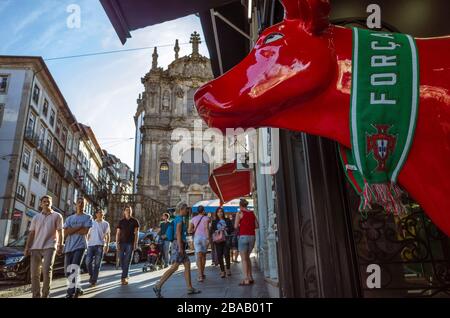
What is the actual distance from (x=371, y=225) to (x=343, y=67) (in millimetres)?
1583

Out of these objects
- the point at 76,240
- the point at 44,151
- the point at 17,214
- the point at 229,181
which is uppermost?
the point at 44,151

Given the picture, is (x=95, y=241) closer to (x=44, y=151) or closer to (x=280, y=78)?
(x=280, y=78)

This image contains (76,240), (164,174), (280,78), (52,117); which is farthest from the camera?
(164,174)

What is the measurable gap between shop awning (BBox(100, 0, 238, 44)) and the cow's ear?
8.06ft

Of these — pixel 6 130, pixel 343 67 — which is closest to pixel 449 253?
pixel 343 67

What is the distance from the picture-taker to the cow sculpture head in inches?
54.3

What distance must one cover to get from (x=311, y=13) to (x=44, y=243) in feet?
19.5

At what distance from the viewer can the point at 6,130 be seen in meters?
25.2

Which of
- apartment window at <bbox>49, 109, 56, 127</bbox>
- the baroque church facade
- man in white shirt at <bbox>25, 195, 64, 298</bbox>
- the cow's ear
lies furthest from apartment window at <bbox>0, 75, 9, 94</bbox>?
the cow's ear

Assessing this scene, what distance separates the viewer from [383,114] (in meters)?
1.28

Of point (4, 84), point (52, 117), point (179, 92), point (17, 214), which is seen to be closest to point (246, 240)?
point (17, 214)

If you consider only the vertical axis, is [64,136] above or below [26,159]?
above

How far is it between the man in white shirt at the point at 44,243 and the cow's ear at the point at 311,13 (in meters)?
5.63

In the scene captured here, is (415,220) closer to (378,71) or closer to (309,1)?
(378,71)
